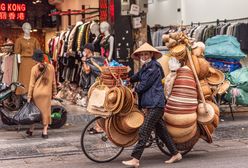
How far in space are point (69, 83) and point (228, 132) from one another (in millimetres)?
7274

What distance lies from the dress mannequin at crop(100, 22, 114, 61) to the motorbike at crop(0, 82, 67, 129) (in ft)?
7.52

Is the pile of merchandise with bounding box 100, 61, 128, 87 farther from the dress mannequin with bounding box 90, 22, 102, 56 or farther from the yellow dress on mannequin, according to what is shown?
the dress mannequin with bounding box 90, 22, 102, 56

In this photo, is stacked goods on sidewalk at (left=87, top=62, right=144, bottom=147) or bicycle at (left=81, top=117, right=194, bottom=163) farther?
bicycle at (left=81, top=117, right=194, bottom=163)

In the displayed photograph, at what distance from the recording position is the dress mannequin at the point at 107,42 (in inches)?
559

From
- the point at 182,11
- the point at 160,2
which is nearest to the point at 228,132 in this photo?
the point at 182,11

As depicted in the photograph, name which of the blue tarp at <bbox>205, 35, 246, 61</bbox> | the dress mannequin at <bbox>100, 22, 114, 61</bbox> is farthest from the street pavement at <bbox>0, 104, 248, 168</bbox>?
the dress mannequin at <bbox>100, 22, 114, 61</bbox>

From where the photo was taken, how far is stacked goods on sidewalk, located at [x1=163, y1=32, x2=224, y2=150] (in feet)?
A: 28.9

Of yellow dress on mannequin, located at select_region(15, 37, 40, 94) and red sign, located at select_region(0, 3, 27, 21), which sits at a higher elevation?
red sign, located at select_region(0, 3, 27, 21)

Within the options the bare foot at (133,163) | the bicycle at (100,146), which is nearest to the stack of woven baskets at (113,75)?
the bicycle at (100,146)

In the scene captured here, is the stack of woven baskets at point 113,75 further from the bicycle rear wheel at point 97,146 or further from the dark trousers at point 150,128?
the dark trousers at point 150,128

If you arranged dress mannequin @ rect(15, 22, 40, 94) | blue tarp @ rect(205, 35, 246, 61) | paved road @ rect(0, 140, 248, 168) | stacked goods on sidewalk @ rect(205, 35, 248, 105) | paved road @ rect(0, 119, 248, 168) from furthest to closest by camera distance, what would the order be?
1. dress mannequin @ rect(15, 22, 40, 94)
2. blue tarp @ rect(205, 35, 246, 61)
3. stacked goods on sidewalk @ rect(205, 35, 248, 105)
4. paved road @ rect(0, 119, 248, 168)
5. paved road @ rect(0, 140, 248, 168)

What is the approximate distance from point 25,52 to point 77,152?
4237 mm

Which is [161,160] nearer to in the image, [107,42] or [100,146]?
[100,146]

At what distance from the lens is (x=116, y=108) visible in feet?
27.7
